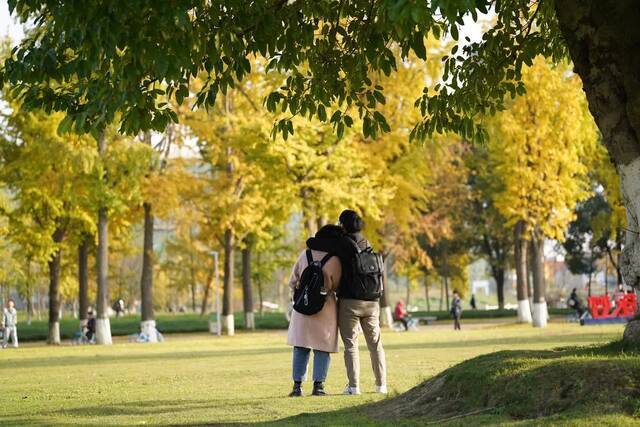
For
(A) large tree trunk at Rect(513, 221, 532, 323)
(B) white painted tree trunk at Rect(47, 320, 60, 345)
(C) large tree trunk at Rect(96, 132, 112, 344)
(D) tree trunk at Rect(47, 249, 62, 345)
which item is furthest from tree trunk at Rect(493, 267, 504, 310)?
(C) large tree trunk at Rect(96, 132, 112, 344)

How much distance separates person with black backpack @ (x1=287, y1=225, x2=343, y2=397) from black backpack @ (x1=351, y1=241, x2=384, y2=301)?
245mm

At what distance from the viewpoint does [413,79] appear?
41.4 m

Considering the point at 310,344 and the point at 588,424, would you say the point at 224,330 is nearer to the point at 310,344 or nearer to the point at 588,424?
the point at 310,344

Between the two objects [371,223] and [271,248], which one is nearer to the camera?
[371,223]

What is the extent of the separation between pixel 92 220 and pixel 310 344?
99.2ft

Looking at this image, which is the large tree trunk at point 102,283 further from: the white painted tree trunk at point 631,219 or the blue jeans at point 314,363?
the white painted tree trunk at point 631,219

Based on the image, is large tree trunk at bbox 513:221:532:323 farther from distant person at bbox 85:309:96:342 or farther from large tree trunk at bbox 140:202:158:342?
distant person at bbox 85:309:96:342

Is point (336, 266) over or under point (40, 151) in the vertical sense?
under

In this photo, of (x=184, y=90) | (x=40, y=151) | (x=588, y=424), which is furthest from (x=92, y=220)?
(x=588, y=424)

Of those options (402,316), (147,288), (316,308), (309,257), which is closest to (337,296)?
(316,308)

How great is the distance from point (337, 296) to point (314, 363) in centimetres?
87

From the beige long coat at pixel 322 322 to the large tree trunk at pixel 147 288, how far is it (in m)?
28.4

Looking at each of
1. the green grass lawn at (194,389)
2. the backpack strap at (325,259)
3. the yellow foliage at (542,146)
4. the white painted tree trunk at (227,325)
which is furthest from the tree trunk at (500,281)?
the backpack strap at (325,259)

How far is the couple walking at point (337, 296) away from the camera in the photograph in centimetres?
1287
